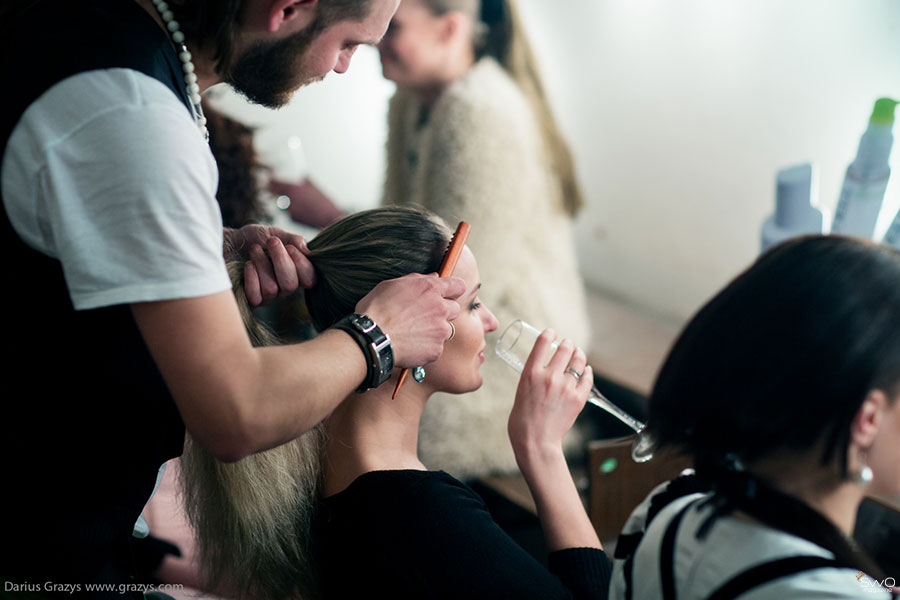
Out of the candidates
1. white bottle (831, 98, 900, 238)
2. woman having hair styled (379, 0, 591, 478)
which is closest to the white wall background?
white bottle (831, 98, 900, 238)

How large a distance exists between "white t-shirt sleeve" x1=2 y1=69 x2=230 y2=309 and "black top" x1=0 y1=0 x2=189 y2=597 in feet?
0.09

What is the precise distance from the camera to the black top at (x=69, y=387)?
2.40 ft

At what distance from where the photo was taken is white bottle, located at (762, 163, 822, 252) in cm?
132

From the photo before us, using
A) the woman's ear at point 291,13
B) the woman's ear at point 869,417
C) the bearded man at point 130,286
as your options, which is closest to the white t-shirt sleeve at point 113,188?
the bearded man at point 130,286

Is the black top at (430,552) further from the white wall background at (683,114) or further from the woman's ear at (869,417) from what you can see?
the white wall background at (683,114)

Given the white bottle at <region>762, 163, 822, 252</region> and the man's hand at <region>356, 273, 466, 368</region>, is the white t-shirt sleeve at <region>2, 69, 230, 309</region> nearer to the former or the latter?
the man's hand at <region>356, 273, 466, 368</region>

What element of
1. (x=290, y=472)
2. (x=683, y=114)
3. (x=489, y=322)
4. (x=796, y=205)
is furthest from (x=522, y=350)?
(x=683, y=114)

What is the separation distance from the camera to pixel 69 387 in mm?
808

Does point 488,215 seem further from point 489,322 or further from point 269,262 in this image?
point 269,262

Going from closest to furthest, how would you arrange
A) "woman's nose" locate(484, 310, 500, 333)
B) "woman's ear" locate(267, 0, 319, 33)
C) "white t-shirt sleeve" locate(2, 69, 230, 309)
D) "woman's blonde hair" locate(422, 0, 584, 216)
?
"white t-shirt sleeve" locate(2, 69, 230, 309) < "woman's ear" locate(267, 0, 319, 33) < "woman's nose" locate(484, 310, 500, 333) < "woman's blonde hair" locate(422, 0, 584, 216)

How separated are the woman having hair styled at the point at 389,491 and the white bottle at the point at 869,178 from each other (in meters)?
0.58

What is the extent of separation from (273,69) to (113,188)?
0.76 feet

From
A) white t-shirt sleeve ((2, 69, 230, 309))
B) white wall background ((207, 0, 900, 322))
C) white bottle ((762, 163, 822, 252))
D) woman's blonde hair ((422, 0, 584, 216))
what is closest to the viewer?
white t-shirt sleeve ((2, 69, 230, 309))

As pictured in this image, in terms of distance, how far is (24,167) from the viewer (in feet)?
2.31
